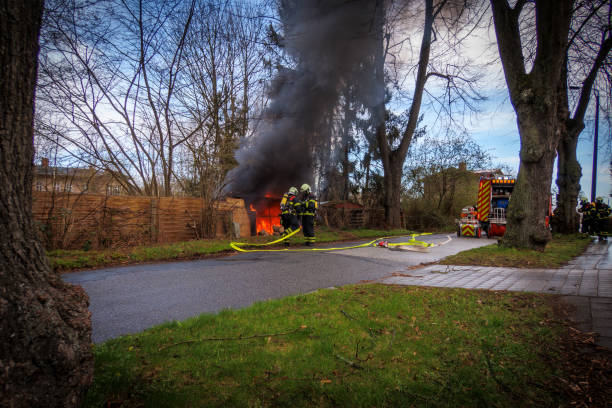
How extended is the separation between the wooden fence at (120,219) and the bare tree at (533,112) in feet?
29.7

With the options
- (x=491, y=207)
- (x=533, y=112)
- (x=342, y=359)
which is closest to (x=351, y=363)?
(x=342, y=359)

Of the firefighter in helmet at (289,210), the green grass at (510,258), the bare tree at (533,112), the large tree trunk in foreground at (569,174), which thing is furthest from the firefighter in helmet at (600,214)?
the firefighter in helmet at (289,210)

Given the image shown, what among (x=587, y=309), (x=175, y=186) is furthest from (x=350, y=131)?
(x=587, y=309)

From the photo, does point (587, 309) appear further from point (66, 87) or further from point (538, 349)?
point (66, 87)

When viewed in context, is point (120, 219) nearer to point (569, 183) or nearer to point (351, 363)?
point (351, 363)

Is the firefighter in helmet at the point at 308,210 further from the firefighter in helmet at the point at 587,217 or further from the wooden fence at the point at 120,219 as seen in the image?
the firefighter in helmet at the point at 587,217

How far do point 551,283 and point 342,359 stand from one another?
142 inches

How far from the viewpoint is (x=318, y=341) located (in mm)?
2420

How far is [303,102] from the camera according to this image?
15.6m

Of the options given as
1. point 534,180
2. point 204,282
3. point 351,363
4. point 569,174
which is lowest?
point 204,282

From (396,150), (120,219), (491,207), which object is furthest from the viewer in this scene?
→ (396,150)

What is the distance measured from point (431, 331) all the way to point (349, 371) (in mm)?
950

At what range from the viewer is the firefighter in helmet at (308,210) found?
428 inches

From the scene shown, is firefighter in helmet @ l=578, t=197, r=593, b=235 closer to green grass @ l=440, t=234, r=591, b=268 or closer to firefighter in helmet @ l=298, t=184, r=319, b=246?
green grass @ l=440, t=234, r=591, b=268
